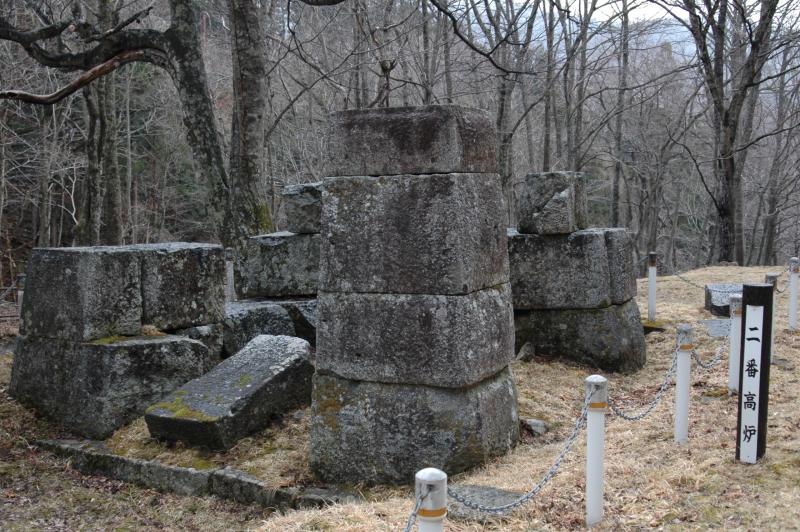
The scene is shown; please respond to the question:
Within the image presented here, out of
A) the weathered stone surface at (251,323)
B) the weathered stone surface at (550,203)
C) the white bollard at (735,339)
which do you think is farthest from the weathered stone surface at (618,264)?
the weathered stone surface at (251,323)

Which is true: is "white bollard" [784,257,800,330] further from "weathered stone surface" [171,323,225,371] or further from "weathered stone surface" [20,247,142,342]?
"weathered stone surface" [20,247,142,342]

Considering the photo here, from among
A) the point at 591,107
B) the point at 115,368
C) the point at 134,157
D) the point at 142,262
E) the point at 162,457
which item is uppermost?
the point at 591,107

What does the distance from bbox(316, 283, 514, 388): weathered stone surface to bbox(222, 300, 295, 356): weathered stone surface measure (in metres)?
2.35

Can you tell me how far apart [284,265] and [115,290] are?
2.06m

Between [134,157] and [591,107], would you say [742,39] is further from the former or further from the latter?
[134,157]

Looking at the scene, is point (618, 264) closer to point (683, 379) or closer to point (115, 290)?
point (683, 379)

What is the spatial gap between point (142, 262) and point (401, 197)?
2768 millimetres

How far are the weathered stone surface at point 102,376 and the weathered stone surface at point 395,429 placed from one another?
1.82m

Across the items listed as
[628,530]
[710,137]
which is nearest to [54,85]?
[628,530]

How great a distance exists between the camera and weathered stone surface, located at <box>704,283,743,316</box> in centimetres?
1041

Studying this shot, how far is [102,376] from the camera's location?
6.24 meters

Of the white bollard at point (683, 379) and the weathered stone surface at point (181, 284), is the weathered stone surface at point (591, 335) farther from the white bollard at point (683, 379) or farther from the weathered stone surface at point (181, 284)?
the weathered stone surface at point (181, 284)

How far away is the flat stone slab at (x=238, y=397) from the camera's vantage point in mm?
5715

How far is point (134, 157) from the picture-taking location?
1001 inches
